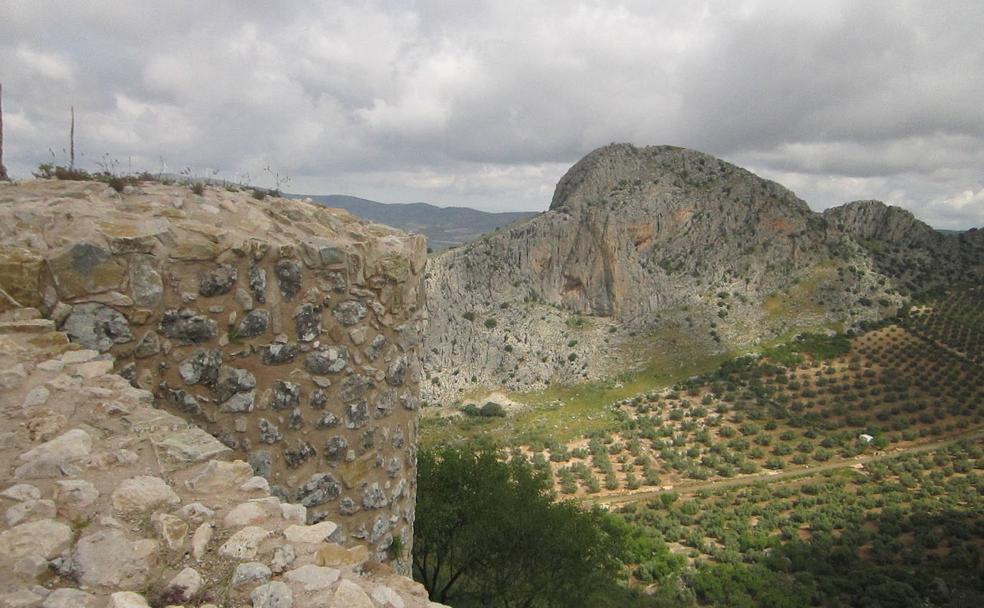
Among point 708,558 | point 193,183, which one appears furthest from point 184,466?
point 708,558

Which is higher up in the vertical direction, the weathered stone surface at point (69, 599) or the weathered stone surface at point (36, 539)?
the weathered stone surface at point (36, 539)

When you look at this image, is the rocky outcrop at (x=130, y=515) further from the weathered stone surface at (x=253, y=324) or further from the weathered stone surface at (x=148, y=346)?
the weathered stone surface at (x=253, y=324)

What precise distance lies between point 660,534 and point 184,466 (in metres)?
24.8

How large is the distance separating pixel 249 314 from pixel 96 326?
1120 millimetres

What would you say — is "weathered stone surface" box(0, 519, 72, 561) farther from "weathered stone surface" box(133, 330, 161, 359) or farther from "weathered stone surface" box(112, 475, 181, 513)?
"weathered stone surface" box(133, 330, 161, 359)

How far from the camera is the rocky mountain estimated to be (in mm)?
57812

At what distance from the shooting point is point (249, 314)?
4.90m

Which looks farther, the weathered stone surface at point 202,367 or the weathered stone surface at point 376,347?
the weathered stone surface at point 376,347

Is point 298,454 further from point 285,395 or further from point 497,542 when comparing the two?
point 497,542

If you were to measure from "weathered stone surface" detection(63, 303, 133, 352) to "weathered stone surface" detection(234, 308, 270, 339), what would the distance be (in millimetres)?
857

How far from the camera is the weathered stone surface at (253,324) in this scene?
15.9 feet

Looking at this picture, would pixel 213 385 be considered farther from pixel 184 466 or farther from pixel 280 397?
pixel 184 466

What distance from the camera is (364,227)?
22.3 ft

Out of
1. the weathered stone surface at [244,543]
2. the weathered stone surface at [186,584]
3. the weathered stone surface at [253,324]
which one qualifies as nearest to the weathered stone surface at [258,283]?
the weathered stone surface at [253,324]
